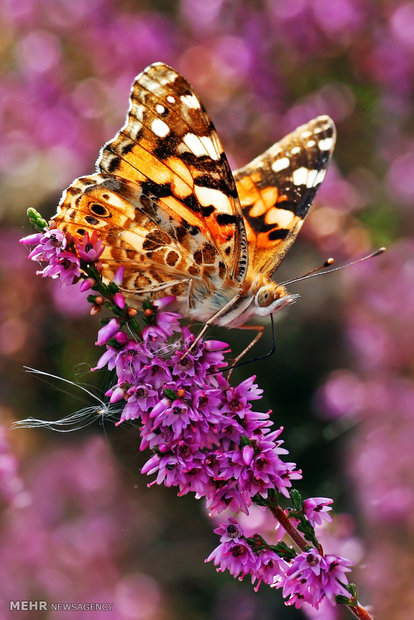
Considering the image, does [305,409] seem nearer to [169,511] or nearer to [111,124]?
[169,511]

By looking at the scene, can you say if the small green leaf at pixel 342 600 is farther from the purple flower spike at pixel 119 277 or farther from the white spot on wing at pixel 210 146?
the white spot on wing at pixel 210 146

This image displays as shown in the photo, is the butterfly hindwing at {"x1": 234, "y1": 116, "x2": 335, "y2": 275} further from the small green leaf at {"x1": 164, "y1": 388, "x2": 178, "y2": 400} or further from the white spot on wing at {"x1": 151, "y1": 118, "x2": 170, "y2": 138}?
the small green leaf at {"x1": 164, "y1": 388, "x2": 178, "y2": 400}

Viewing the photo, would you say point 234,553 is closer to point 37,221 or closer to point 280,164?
point 37,221

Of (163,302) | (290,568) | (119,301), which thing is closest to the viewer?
(290,568)

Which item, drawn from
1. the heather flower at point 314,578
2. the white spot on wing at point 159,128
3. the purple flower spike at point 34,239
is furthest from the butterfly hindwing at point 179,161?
the heather flower at point 314,578

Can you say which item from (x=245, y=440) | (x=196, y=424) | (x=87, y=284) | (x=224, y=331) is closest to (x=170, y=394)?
(x=196, y=424)

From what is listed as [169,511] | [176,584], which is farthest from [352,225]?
[176,584]

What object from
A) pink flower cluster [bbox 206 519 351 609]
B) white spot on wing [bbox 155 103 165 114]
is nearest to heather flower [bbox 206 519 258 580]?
pink flower cluster [bbox 206 519 351 609]
